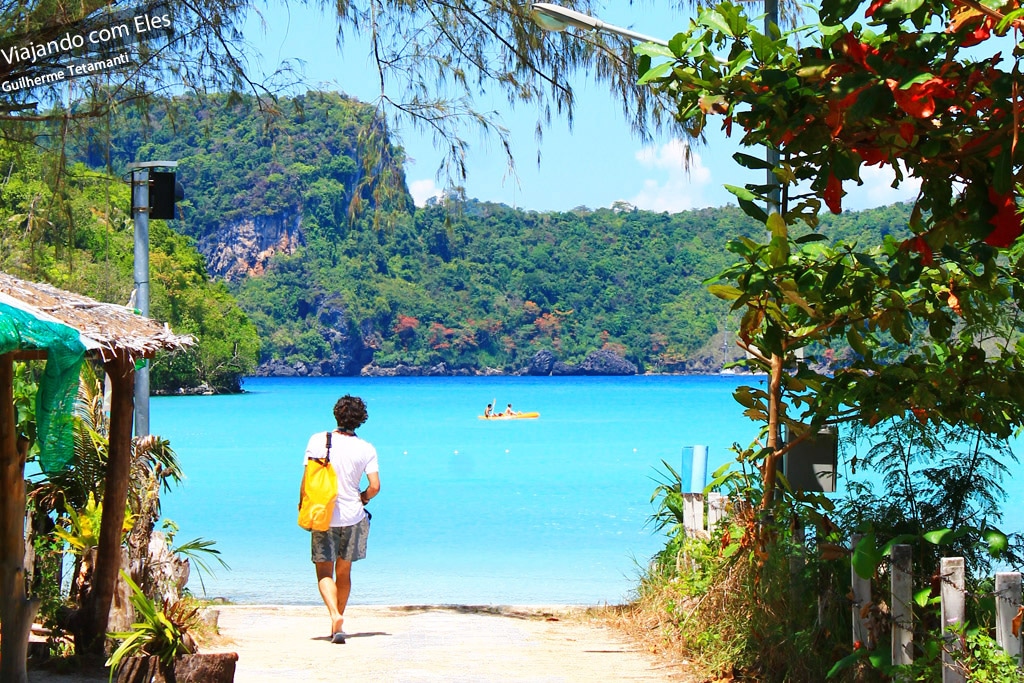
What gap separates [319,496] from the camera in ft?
24.3

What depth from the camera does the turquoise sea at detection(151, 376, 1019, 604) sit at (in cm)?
1516

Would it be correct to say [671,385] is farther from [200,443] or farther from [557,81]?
Answer: [557,81]

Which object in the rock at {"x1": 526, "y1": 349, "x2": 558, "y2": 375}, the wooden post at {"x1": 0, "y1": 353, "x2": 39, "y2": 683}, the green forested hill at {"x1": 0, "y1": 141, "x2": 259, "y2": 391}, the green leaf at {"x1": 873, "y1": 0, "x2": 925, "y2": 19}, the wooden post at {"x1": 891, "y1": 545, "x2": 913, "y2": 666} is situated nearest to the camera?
the green leaf at {"x1": 873, "y1": 0, "x2": 925, "y2": 19}

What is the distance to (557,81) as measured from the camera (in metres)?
8.85

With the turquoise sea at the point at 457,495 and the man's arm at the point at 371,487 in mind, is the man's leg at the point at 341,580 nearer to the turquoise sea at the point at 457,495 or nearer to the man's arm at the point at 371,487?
the man's arm at the point at 371,487

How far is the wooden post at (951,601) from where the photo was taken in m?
4.58

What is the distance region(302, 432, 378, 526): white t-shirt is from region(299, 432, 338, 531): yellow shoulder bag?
2.4 inches

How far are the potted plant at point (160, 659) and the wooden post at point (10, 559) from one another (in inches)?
15.8

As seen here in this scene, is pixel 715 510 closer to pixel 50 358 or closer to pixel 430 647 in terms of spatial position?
pixel 430 647

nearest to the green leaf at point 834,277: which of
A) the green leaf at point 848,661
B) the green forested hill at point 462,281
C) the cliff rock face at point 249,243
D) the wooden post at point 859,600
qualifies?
the wooden post at point 859,600

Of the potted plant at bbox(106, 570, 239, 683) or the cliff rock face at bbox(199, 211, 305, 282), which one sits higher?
the cliff rock face at bbox(199, 211, 305, 282)

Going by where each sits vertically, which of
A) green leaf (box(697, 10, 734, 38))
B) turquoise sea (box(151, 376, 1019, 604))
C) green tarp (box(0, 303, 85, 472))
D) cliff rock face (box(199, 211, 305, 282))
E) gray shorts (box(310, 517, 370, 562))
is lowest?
turquoise sea (box(151, 376, 1019, 604))

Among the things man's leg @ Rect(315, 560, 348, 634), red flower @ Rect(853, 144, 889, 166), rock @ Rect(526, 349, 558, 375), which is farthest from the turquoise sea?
rock @ Rect(526, 349, 558, 375)

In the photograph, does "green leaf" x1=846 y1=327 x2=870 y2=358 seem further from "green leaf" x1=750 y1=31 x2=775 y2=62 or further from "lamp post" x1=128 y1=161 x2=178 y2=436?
"lamp post" x1=128 y1=161 x2=178 y2=436
